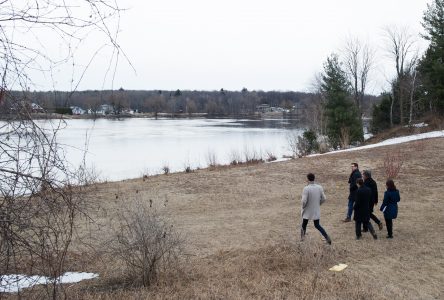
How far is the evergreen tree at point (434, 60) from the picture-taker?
3753 cm

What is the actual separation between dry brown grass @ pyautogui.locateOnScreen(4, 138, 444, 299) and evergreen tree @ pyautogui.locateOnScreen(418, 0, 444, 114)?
17.6 meters

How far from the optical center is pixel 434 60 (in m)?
38.6

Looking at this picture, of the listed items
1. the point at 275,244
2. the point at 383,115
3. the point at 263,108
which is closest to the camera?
the point at 275,244

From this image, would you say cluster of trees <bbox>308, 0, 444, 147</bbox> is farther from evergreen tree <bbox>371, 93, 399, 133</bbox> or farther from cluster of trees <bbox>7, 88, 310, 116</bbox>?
cluster of trees <bbox>7, 88, 310, 116</bbox>

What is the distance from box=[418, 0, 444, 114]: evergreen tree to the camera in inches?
1478

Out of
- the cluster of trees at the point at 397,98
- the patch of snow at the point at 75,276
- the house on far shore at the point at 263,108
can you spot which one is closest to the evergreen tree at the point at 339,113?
the cluster of trees at the point at 397,98

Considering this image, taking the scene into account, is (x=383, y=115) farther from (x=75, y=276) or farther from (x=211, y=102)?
(x=211, y=102)

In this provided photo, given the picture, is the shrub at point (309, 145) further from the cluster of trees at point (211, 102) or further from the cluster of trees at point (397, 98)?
the cluster of trees at point (211, 102)

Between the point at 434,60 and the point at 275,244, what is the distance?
34.1 metres

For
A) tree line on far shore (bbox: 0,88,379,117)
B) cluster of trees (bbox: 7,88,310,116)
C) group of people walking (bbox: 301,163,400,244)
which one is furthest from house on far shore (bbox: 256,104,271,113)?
group of people walking (bbox: 301,163,400,244)

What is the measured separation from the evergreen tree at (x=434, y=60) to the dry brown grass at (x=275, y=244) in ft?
57.6

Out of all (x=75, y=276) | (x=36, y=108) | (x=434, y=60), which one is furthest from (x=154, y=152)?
(x=36, y=108)

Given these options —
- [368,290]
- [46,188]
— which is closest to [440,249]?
[368,290]

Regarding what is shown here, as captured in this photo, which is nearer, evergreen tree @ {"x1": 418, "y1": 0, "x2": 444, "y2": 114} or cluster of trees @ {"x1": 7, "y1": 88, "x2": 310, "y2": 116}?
evergreen tree @ {"x1": 418, "y1": 0, "x2": 444, "y2": 114}
